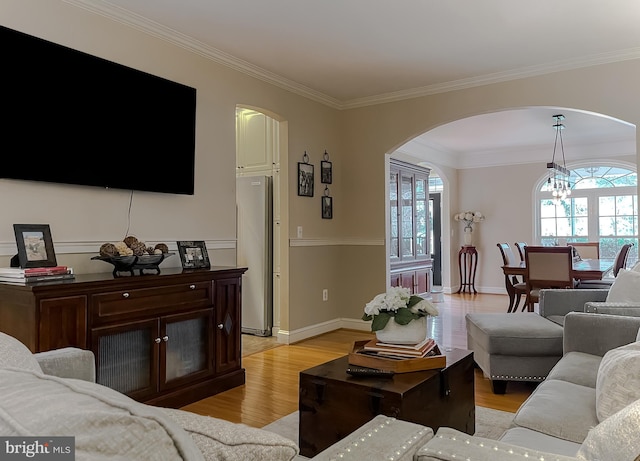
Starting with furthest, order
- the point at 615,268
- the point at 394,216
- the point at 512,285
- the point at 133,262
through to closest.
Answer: the point at 394,216
the point at 512,285
the point at 615,268
the point at 133,262

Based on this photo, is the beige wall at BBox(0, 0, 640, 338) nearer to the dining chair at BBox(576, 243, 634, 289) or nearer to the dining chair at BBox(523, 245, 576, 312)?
the dining chair at BBox(523, 245, 576, 312)

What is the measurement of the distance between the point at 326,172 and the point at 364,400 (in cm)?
365

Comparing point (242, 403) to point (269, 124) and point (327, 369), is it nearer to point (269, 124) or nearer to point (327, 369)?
point (327, 369)

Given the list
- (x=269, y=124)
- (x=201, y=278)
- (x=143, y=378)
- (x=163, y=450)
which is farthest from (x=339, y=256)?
(x=163, y=450)

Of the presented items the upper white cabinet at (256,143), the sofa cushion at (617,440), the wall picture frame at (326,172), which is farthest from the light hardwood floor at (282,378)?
the sofa cushion at (617,440)

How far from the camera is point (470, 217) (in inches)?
345

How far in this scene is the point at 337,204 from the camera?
5.57 meters

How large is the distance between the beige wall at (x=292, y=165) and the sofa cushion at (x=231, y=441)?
8.36 ft

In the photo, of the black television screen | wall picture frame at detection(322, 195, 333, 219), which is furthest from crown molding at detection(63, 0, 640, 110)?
wall picture frame at detection(322, 195, 333, 219)

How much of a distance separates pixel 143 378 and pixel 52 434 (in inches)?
103

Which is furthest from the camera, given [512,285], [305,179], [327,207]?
[512,285]

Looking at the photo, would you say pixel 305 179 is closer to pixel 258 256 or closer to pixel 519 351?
pixel 258 256

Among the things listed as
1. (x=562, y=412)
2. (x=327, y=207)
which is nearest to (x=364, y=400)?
(x=562, y=412)

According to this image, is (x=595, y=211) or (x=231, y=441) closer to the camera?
(x=231, y=441)
